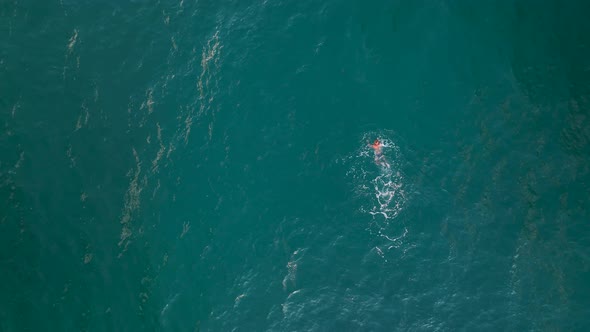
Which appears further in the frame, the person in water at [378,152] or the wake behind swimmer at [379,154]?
the person in water at [378,152]

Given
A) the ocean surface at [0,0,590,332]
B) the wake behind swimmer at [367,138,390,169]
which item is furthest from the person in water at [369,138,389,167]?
the ocean surface at [0,0,590,332]

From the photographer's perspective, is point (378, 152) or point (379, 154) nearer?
point (379, 154)

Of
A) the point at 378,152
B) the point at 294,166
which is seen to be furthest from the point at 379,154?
the point at 294,166

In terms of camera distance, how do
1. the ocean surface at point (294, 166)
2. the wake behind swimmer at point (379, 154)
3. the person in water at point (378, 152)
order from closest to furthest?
the ocean surface at point (294, 166)
the wake behind swimmer at point (379, 154)
the person in water at point (378, 152)

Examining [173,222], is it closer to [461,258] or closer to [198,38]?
[198,38]

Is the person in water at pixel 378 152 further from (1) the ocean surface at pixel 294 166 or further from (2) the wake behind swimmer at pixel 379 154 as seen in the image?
(1) the ocean surface at pixel 294 166

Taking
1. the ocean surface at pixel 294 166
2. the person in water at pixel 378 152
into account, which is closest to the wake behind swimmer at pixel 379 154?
the person in water at pixel 378 152

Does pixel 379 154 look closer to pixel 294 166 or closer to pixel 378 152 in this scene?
pixel 378 152
